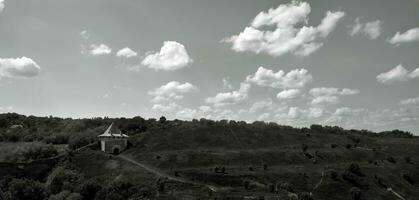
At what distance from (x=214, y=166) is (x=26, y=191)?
33426 millimetres

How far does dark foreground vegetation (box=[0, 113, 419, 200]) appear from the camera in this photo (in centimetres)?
7238

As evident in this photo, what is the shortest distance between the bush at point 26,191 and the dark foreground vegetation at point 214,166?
15cm

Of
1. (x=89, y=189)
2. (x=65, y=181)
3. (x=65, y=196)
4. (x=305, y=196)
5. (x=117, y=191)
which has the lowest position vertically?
(x=305, y=196)

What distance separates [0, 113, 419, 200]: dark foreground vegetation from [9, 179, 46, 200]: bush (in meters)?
0.15

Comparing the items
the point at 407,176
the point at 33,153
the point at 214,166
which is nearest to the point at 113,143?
the point at 33,153

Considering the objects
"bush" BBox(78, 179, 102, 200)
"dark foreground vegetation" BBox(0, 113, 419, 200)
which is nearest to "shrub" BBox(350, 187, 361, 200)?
"dark foreground vegetation" BBox(0, 113, 419, 200)

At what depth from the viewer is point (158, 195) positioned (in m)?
68.8

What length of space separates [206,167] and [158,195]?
56.0 ft

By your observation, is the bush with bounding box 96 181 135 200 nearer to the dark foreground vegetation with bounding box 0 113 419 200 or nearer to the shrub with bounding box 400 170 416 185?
the dark foreground vegetation with bounding box 0 113 419 200

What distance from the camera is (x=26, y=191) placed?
70.9 meters

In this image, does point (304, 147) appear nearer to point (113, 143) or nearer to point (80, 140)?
point (113, 143)

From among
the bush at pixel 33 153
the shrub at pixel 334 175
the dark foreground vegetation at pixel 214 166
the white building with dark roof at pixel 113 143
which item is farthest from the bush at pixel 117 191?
the shrub at pixel 334 175

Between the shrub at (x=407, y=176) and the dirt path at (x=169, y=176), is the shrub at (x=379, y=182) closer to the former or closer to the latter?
the shrub at (x=407, y=176)

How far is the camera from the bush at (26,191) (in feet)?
232
